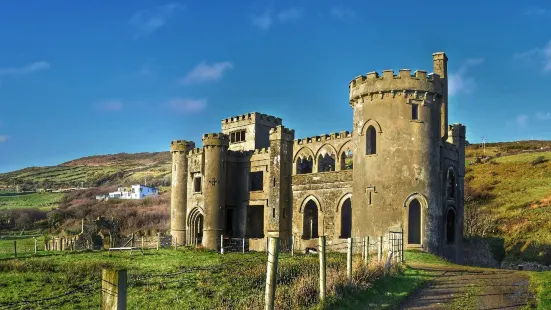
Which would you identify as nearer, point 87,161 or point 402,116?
point 402,116

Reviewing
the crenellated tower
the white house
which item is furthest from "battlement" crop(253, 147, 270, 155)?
the white house

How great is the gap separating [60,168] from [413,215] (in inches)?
4524

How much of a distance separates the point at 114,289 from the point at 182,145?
115 ft

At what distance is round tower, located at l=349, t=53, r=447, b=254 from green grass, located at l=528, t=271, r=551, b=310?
8.65 metres

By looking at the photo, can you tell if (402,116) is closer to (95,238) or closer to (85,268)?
(85,268)

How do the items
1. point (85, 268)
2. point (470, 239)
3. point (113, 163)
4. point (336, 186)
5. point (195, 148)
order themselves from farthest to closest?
point (113, 163)
point (195, 148)
point (470, 239)
point (336, 186)
point (85, 268)

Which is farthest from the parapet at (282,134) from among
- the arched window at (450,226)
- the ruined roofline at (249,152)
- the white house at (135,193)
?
the white house at (135,193)

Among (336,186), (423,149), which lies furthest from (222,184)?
(423,149)

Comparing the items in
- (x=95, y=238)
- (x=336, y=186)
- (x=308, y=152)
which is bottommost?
(x=95, y=238)

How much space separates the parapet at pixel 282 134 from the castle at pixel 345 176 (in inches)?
2.6

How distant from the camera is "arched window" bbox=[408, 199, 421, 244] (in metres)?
27.6

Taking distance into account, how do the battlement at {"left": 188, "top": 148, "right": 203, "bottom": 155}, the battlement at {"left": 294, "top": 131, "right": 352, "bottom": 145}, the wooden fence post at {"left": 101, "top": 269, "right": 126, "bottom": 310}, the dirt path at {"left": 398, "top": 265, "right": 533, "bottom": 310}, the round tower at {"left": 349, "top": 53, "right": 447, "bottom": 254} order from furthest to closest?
the battlement at {"left": 188, "top": 148, "right": 203, "bottom": 155} < the battlement at {"left": 294, "top": 131, "right": 352, "bottom": 145} < the round tower at {"left": 349, "top": 53, "right": 447, "bottom": 254} < the dirt path at {"left": 398, "top": 265, "right": 533, "bottom": 310} < the wooden fence post at {"left": 101, "top": 269, "right": 126, "bottom": 310}

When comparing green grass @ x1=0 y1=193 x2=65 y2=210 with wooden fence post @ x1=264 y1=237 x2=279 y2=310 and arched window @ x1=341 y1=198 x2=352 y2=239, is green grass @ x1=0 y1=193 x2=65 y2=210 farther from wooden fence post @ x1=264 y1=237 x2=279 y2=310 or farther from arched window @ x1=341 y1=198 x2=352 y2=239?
wooden fence post @ x1=264 y1=237 x2=279 y2=310

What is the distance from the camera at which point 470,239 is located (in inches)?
1385
